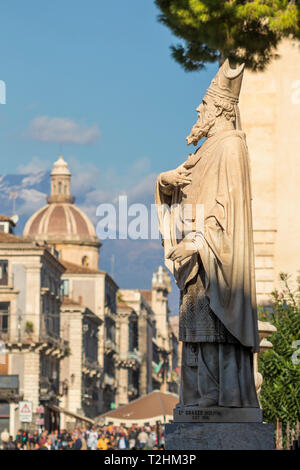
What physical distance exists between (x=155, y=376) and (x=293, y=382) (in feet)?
484

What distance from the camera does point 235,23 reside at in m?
11.0

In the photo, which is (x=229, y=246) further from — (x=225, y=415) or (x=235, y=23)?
(x=235, y=23)

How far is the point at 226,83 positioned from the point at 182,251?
4.85 feet

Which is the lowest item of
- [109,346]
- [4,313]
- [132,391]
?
[132,391]

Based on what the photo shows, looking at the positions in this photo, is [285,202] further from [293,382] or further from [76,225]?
[76,225]

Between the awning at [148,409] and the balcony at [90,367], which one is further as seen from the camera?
the balcony at [90,367]

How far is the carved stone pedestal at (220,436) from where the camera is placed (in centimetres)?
813

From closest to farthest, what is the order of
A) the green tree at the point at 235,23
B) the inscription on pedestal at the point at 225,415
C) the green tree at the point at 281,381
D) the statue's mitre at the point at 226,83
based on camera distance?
the inscription on pedestal at the point at 225,415, the statue's mitre at the point at 226,83, the green tree at the point at 235,23, the green tree at the point at 281,381

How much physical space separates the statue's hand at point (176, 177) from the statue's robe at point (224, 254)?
3.5 inches

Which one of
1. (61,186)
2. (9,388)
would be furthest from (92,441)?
(61,186)

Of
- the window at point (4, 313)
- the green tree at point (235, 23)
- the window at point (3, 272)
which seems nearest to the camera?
the green tree at point (235, 23)

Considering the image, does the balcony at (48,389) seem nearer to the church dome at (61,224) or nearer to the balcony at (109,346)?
the balcony at (109,346)

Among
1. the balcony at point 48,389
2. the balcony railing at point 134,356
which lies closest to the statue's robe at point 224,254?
the balcony at point 48,389

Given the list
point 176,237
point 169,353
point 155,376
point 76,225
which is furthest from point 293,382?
point 169,353
